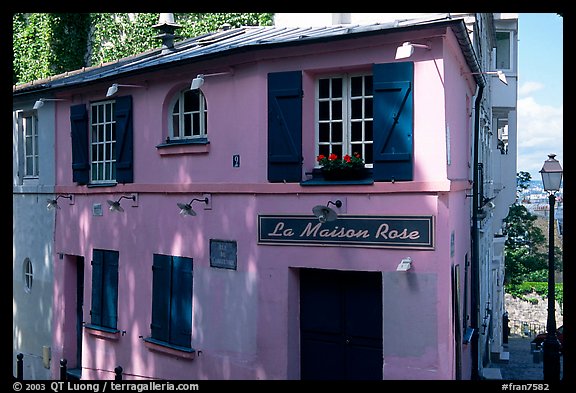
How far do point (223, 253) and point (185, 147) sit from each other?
1954 mm

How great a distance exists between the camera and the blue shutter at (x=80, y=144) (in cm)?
1424

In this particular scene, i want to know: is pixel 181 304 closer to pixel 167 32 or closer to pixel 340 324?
pixel 340 324

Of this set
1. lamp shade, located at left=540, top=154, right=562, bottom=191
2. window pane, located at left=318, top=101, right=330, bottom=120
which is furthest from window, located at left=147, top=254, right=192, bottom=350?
lamp shade, located at left=540, top=154, right=562, bottom=191

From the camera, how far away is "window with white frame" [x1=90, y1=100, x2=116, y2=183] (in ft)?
45.5

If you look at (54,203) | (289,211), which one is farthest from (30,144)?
(289,211)

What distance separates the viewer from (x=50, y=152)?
601 inches

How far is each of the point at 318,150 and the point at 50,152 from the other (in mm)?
6958

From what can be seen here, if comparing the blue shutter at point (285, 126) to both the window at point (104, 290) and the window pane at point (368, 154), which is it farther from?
the window at point (104, 290)

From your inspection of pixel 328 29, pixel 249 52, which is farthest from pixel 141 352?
pixel 328 29

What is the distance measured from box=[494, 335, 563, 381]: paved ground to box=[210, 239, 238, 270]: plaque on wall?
6676 mm

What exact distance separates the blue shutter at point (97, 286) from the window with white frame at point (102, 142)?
1468mm

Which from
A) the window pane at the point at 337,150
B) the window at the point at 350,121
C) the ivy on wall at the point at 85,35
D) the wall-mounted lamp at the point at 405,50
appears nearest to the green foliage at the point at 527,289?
the ivy on wall at the point at 85,35

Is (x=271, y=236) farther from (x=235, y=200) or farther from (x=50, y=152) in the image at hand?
(x=50, y=152)

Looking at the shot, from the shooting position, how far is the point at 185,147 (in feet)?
39.7
